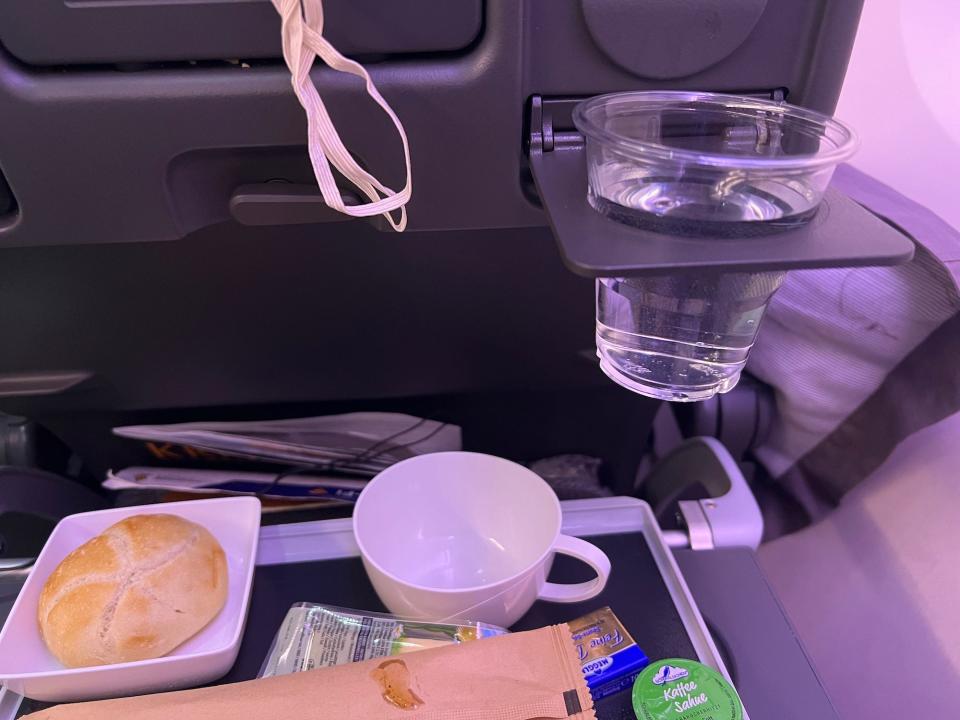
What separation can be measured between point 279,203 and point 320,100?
80mm

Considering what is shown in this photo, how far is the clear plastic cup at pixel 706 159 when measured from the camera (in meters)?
0.34

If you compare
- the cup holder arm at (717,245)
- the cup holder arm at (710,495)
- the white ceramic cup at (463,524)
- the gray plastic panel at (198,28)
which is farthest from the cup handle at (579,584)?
the gray plastic panel at (198,28)

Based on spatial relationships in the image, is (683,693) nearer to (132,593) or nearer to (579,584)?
(579,584)

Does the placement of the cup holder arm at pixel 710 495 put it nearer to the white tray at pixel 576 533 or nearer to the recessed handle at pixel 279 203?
the white tray at pixel 576 533

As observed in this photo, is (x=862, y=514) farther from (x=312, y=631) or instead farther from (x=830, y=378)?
(x=312, y=631)

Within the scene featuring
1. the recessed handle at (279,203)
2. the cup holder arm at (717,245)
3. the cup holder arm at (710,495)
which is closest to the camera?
the cup holder arm at (717,245)

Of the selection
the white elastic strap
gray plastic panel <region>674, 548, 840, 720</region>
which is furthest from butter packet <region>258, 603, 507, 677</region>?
the white elastic strap

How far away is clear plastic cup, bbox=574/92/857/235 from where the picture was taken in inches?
13.3

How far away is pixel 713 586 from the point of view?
52 centimetres

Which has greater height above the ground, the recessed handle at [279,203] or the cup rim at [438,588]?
the recessed handle at [279,203]

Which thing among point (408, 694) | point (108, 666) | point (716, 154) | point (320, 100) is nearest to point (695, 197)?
point (716, 154)

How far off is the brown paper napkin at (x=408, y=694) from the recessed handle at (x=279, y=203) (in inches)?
10.9

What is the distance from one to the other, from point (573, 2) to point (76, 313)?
39cm

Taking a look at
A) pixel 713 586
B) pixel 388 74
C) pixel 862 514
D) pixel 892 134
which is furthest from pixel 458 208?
pixel 892 134
